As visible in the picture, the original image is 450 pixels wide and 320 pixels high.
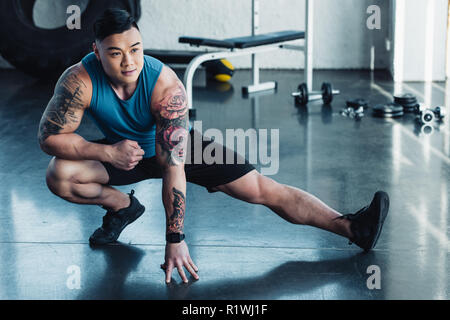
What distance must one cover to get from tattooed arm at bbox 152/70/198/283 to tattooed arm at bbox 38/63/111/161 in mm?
202

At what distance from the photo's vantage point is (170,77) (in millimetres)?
1864

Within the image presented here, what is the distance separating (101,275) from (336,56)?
12.7 ft

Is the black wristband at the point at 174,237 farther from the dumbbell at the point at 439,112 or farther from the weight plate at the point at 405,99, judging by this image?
the weight plate at the point at 405,99

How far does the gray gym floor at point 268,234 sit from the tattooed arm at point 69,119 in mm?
359

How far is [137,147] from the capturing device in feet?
6.04

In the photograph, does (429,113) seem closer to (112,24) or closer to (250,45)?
(250,45)

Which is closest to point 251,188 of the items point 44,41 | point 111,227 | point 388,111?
point 111,227

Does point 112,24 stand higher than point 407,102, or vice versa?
point 112,24

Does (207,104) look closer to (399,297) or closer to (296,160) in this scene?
(296,160)

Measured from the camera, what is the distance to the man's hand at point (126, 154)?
5.99 ft

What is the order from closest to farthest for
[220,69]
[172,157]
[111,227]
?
[172,157] → [111,227] → [220,69]

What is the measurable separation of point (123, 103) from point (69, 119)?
0.58 feet

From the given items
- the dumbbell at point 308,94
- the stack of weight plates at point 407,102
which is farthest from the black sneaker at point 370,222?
the dumbbell at point 308,94
